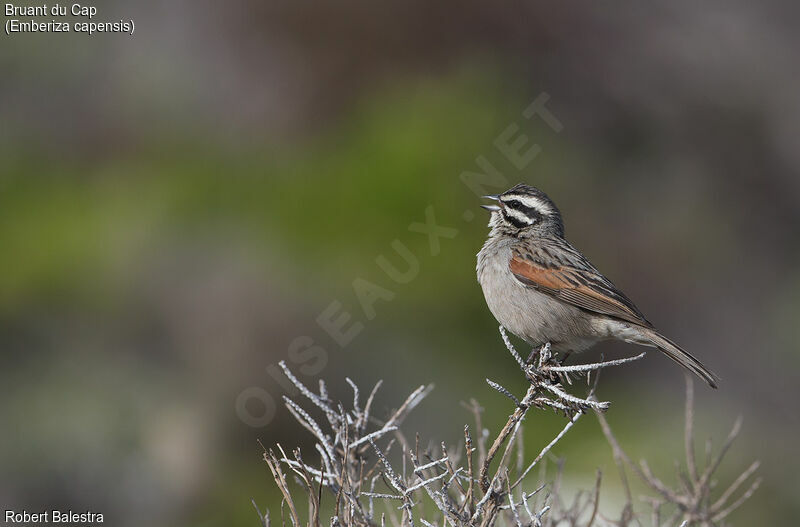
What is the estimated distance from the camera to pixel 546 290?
6.10 m

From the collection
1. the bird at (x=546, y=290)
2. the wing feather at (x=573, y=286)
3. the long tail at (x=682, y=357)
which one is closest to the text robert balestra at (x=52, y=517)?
the bird at (x=546, y=290)

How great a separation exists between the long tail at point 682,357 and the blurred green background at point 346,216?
524 cm

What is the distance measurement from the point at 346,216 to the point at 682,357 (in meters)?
8.20

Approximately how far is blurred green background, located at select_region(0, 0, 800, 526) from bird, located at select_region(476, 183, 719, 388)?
16.0 ft

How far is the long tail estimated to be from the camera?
5.43 metres

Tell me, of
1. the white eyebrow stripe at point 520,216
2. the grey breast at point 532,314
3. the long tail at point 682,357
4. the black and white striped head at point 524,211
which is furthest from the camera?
the white eyebrow stripe at point 520,216

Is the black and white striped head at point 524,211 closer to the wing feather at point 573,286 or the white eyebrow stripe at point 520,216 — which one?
the white eyebrow stripe at point 520,216

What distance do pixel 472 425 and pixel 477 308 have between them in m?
2.44

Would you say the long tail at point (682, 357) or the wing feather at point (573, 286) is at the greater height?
the wing feather at point (573, 286)

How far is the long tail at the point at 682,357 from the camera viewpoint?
543 cm

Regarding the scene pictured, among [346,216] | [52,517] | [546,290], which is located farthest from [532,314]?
[346,216]

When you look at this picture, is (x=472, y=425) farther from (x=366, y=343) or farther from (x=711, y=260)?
(x=711, y=260)

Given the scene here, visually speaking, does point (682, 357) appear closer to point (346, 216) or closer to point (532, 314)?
point (532, 314)

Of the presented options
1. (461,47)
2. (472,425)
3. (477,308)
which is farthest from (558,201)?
(472,425)
